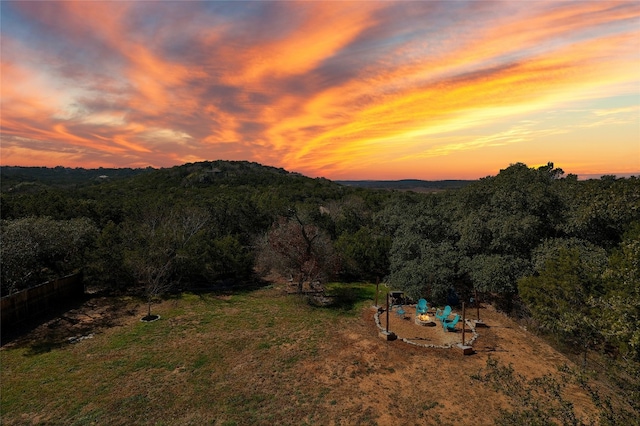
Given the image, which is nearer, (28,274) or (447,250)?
(28,274)

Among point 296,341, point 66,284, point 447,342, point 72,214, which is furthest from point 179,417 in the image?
point 72,214

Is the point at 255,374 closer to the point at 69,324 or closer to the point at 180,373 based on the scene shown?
the point at 180,373

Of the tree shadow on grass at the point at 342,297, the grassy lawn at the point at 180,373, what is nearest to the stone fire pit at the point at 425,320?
the grassy lawn at the point at 180,373

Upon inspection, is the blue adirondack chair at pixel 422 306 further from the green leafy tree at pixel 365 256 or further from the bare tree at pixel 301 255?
the green leafy tree at pixel 365 256

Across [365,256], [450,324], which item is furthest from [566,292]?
[365,256]

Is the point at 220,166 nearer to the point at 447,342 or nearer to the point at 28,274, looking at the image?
the point at 28,274

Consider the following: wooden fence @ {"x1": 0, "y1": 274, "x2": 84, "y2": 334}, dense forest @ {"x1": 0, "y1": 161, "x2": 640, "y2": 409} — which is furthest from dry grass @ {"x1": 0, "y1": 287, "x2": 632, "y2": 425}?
dense forest @ {"x1": 0, "y1": 161, "x2": 640, "y2": 409}
